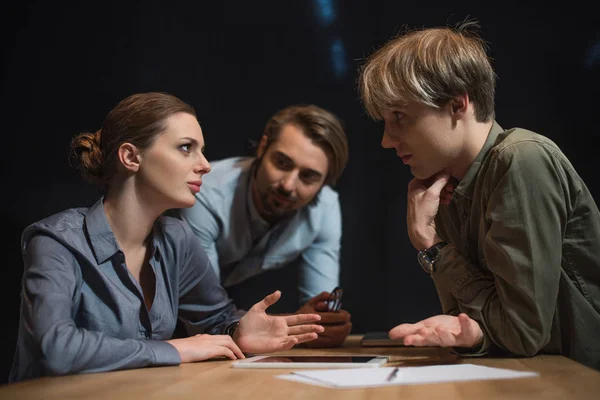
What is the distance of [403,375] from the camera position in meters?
1.13

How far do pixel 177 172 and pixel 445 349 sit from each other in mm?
777

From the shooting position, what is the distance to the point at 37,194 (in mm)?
2566

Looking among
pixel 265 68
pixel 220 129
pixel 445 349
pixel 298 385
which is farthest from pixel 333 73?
pixel 298 385

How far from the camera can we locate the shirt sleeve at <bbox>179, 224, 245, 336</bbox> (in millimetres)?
1843

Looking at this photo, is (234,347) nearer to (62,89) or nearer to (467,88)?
(467,88)

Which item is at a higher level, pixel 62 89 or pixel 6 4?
pixel 6 4

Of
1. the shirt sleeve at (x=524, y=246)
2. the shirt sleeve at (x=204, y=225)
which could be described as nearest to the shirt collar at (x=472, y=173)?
the shirt sleeve at (x=524, y=246)

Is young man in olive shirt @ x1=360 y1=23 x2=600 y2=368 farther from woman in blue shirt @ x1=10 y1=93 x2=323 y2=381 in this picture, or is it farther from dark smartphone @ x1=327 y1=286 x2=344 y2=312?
dark smartphone @ x1=327 y1=286 x2=344 y2=312

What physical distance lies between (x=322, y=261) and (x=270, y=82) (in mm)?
768

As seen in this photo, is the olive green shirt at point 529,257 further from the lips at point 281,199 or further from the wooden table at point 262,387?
the lips at point 281,199

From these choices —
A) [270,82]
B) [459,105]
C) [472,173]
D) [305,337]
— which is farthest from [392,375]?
[270,82]

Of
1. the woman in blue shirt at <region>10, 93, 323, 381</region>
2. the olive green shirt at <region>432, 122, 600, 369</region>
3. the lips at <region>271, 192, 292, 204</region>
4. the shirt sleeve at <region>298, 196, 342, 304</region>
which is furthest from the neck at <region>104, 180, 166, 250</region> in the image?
the shirt sleeve at <region>298, 196, 342, 304</region>

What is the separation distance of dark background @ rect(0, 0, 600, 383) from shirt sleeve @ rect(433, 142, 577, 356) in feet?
3.57

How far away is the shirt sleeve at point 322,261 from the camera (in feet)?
9.09
